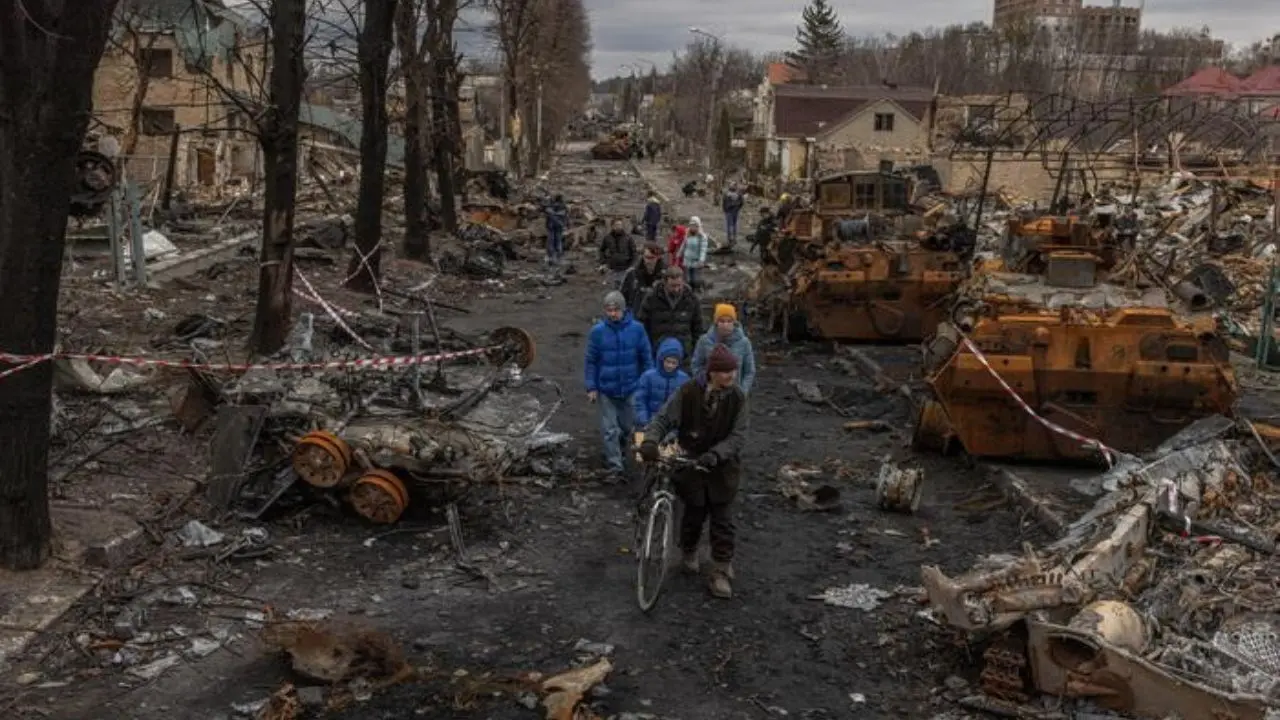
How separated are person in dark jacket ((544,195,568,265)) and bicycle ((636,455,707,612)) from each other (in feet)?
59.9

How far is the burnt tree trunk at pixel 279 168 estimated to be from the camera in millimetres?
12289

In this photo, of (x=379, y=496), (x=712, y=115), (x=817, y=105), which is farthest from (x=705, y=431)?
(x=817, y=105)

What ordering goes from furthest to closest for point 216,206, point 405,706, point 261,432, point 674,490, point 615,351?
1. point 216,206
2. point 615,351
3. point 261,432
4. point 674,490
5. point 405,706

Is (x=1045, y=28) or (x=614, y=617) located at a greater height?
(x=1045, y=28)

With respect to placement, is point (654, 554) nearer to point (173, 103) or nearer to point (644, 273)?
point (644, 273)

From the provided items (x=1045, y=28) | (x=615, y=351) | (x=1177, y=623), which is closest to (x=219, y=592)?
(x=615, y=351)

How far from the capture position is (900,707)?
6.15 m

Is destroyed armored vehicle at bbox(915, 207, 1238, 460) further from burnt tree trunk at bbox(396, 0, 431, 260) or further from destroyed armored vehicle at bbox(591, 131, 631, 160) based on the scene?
destroyed armored vehicle at bbox(591, 131, 631, 160)

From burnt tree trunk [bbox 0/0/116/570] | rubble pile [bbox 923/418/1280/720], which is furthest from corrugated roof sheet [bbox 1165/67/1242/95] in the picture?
burnt tree trunk [bbox 0/0/116/570]

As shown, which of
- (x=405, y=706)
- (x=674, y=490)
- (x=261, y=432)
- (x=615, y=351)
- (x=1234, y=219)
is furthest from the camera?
(x=1234, y=219)

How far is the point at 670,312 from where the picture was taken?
1087 cm

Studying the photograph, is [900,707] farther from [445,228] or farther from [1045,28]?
[1045,28]

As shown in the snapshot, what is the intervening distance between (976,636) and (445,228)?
23.4m

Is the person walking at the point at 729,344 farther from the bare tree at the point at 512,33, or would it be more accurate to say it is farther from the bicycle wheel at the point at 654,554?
the bare tree at the point at 512,33
